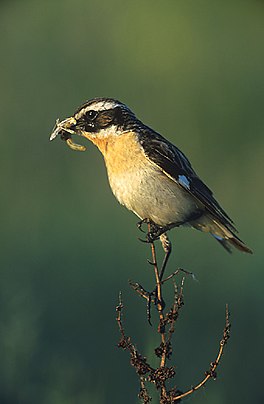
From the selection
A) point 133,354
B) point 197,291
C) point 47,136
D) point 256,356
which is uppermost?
point 47,136

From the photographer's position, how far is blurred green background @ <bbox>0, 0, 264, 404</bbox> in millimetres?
3627

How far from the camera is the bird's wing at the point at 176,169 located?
3203 millimetres

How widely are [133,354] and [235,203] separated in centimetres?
176

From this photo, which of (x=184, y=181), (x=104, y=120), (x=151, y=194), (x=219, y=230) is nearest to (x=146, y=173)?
(x=151, y=194)

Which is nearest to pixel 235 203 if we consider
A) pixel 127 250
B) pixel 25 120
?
pixel 127 250

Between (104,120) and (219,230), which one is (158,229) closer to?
(219,230)

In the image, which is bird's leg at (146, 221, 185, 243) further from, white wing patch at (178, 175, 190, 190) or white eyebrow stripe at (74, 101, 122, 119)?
white eyebrow stripe at (74, 101, 122, 119)

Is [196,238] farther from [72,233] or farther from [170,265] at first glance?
[72,233]

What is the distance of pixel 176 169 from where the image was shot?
128 inches

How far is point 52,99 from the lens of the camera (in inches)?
154

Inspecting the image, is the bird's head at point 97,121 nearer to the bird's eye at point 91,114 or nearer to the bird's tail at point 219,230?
the bird's eye at point 91,114

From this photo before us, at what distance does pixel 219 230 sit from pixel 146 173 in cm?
49

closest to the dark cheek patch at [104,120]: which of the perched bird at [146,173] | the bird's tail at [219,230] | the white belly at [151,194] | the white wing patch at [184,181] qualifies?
the perched bird at [146,173]

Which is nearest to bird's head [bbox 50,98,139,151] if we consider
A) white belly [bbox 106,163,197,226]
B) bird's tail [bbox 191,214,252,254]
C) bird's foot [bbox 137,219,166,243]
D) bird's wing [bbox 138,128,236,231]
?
bird's wing [bbox 138,128,236,231]
